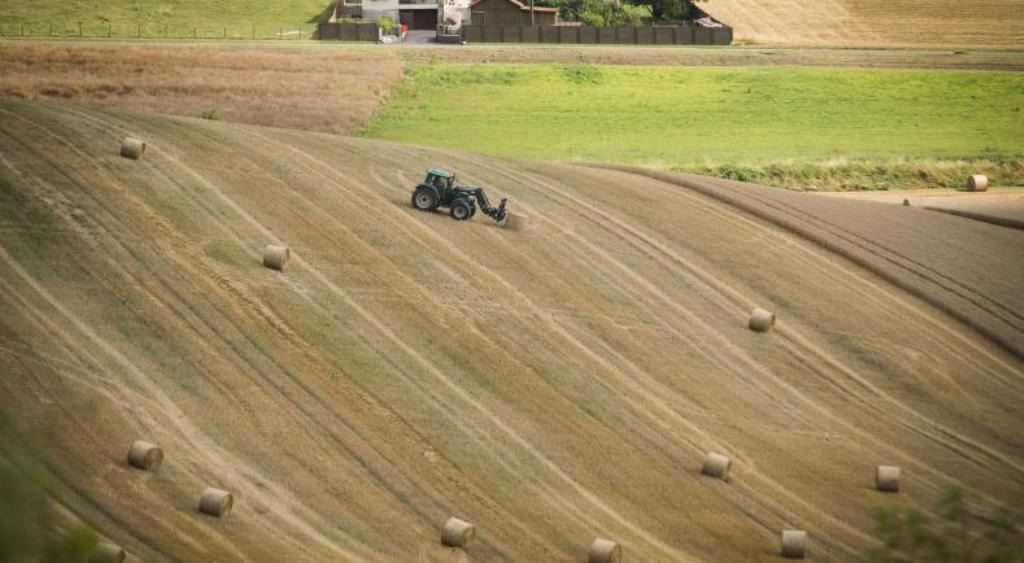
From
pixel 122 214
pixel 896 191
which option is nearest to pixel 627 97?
pixel 896 191

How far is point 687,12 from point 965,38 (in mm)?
20787

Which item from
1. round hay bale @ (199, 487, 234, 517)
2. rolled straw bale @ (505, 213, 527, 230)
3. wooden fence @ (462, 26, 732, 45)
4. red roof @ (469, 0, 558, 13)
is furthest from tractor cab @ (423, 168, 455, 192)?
red roof @ (469, 0, 558, 13)

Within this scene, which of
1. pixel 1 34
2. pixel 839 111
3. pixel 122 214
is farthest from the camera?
pixel 1 34

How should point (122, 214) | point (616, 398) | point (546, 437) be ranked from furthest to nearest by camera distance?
1. point (122, 214)
2. point (616, 398)
3. point (546, 437)

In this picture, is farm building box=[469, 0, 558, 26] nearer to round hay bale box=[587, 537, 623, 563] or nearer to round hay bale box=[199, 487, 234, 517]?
round hay bale box=[587, 537, 623, 563]

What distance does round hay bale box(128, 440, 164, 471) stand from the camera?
72.2 ft

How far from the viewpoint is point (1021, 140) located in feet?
225

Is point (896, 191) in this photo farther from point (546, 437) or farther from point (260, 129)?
point (546, 437)

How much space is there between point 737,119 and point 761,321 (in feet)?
135

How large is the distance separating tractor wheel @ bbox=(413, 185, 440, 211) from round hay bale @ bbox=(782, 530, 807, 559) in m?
15.0

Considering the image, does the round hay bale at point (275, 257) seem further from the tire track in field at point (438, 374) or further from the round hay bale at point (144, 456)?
the round hay bale at point (144, 456)

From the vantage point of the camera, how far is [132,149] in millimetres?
34125

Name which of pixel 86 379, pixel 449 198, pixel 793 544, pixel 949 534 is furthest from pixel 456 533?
pixel 449 198

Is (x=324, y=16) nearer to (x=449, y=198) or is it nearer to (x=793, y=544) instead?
(x=449, y=198)
